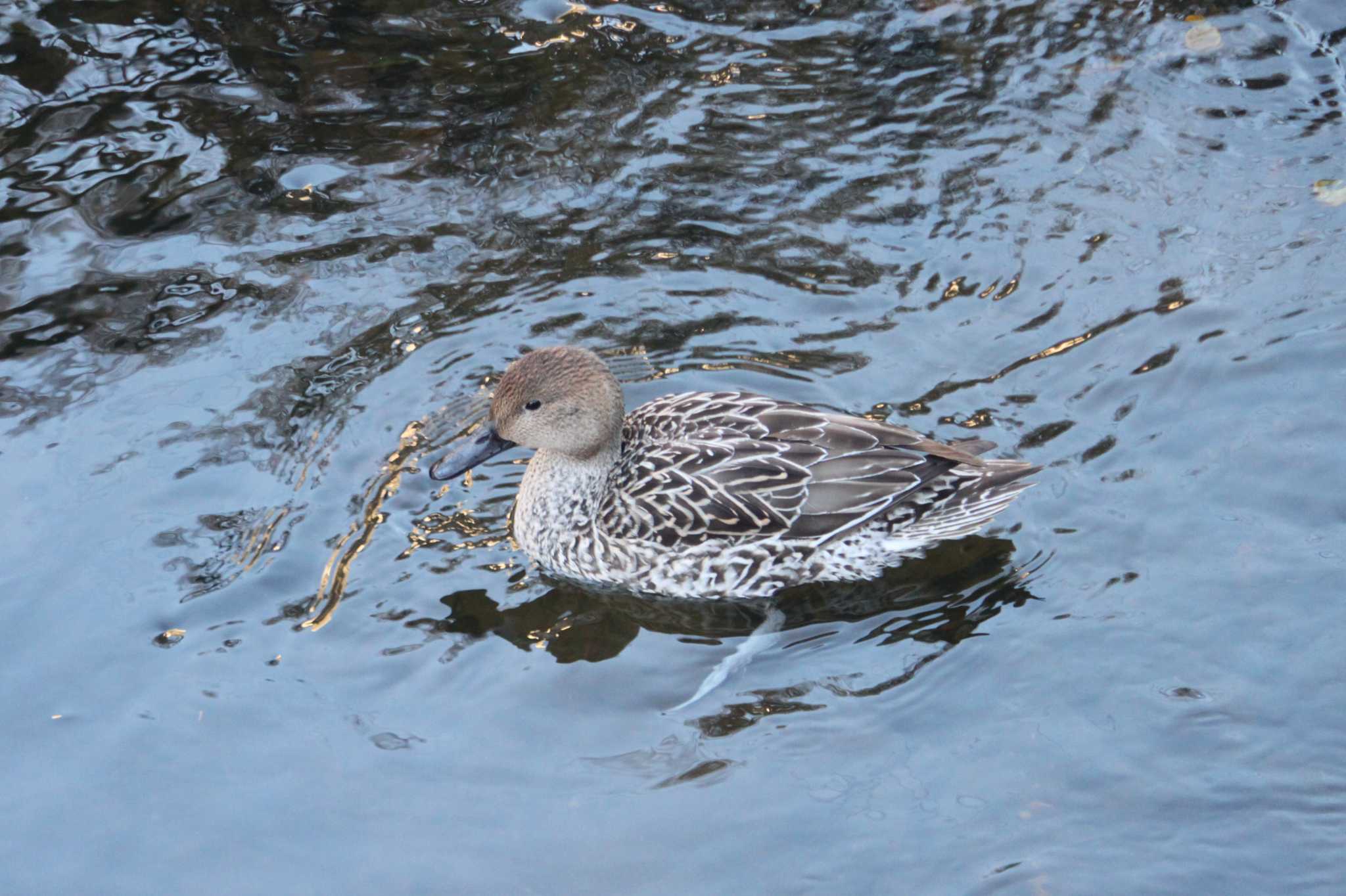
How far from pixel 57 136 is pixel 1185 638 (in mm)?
7919

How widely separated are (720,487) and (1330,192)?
15.7 ft

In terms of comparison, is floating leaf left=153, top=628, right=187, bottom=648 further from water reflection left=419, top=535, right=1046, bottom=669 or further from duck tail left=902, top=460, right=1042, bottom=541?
duck tail left=902, top=460, right=1042, bottom=541

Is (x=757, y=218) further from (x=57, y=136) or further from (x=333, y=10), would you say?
(x=57, y=136)

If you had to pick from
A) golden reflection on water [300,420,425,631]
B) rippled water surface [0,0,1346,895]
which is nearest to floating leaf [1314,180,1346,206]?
rippled water surface [0,0,1346,895]

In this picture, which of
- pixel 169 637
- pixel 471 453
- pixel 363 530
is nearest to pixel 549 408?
pixel 471 453

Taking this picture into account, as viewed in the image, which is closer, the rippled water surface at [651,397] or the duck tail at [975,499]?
the rippled water surface at [651,397]

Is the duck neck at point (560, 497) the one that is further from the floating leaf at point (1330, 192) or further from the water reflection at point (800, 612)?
the floating leaf at point (1330, 192)

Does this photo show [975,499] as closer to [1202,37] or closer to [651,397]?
[651,397]

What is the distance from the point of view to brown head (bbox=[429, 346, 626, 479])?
6801 millimetres

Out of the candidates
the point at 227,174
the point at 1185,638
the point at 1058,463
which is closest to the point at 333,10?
the point at 227,174

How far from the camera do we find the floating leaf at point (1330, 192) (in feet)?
28.3

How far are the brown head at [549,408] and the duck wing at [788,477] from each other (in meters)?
0.40

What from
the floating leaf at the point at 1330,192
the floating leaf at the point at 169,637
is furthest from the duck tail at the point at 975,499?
the floating leaf at the point at 169,637

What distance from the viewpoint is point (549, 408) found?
22.4 feet
